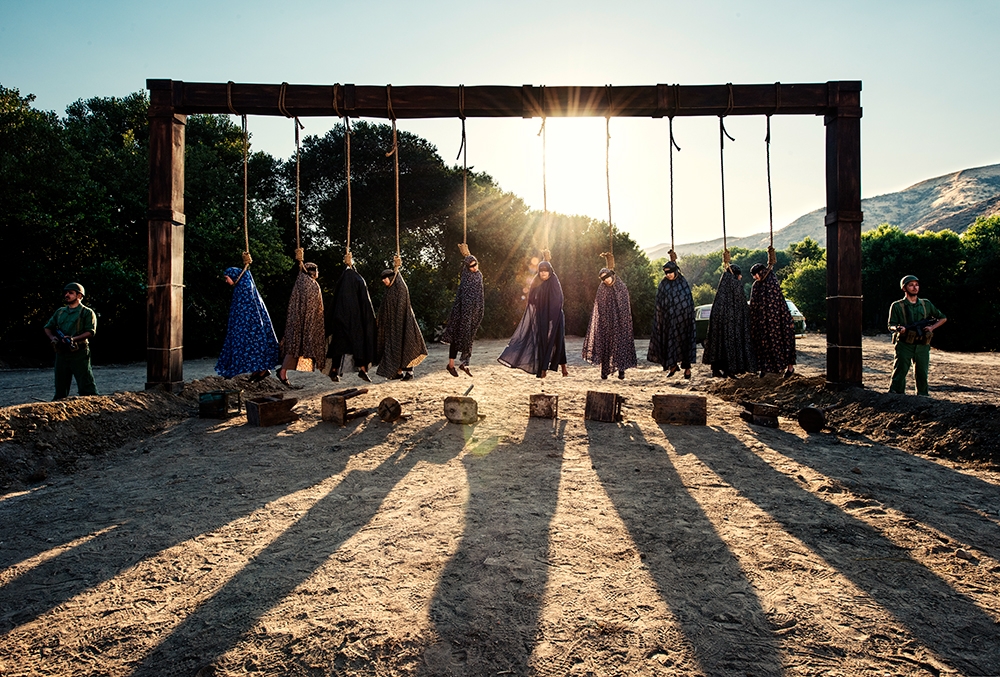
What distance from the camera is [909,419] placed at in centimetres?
592

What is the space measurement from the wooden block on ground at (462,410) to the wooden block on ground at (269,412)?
190cm

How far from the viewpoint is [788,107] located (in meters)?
6.73

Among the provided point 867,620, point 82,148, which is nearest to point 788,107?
point 867,620

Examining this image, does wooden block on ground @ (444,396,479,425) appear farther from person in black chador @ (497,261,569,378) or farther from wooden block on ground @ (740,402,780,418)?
wooden block on ground @ (740,402,780,418)

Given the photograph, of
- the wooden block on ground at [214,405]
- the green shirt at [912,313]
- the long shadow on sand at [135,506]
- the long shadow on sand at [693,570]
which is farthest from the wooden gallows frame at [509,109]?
the long shadow on sand at [693,570]

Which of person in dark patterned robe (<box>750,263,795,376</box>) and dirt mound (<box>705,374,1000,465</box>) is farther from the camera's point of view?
person in dark patterned robe (<box>750,263,795,376</box>)

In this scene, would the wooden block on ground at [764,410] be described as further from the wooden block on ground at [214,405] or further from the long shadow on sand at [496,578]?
the wooden block on ground at [214,405]

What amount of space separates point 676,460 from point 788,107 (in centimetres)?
464

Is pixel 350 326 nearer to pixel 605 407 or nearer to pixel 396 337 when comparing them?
pixel 396 337

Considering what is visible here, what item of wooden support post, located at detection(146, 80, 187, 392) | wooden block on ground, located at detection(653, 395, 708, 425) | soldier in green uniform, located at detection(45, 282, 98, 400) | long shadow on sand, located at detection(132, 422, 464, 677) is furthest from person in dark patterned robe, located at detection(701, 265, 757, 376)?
soldier in green uniform, located at detection(45, 282, 98, 400)

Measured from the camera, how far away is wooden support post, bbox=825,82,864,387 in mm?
6750

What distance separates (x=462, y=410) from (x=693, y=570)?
3.81m

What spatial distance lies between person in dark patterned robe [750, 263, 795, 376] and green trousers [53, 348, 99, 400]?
8335 mm

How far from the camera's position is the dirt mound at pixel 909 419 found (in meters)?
5.20
